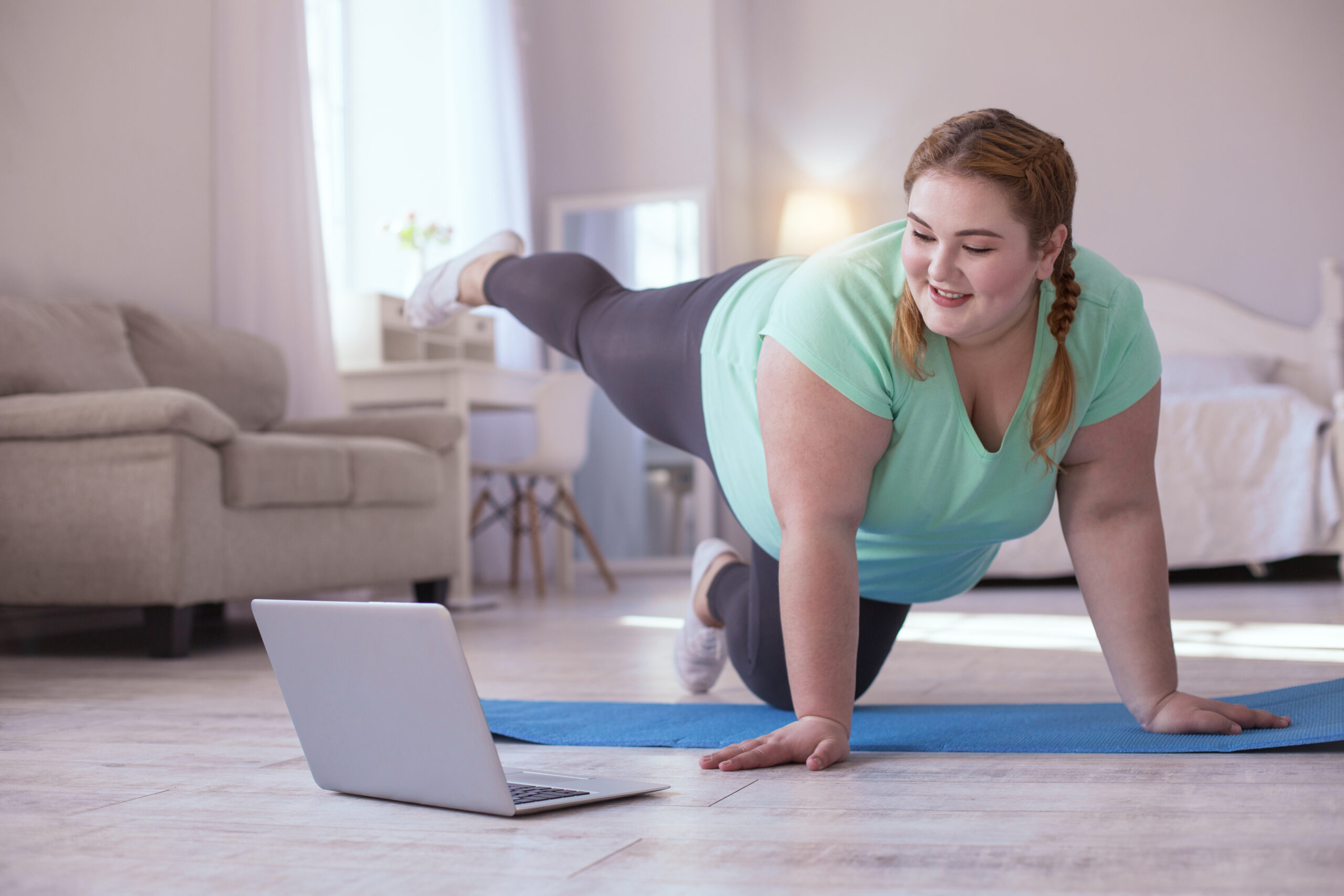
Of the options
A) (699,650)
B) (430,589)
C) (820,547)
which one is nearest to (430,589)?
(430,589)

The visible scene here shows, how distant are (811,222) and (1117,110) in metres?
1.43

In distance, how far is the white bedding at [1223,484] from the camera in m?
3.73

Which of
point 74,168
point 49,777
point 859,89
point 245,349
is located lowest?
point 49,777

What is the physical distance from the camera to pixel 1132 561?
4.06ft

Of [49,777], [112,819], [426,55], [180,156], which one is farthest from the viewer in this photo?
[426,55]

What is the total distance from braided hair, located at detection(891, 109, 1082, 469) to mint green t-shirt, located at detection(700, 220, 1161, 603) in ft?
0.04

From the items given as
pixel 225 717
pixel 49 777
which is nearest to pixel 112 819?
pixel 49 777

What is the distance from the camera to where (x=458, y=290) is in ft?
6.19

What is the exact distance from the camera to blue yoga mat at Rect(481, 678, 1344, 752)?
1167mm

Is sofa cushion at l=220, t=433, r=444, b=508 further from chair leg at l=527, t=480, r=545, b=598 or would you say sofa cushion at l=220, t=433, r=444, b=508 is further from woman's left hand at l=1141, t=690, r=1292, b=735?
woman's left hand at l=1141, t=690, r=1292, b=735

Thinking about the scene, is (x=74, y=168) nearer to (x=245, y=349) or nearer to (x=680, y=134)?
(x=245, y=349)

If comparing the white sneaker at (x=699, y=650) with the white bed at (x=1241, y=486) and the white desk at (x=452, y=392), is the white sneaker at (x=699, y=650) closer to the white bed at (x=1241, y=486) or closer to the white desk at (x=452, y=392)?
the white desk at (x=452, y=392)

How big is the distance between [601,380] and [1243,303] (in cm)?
434

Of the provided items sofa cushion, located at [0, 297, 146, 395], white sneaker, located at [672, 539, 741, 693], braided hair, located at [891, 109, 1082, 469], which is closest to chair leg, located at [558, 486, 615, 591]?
sofa cushion, located at [0, 297, 146, 395]
